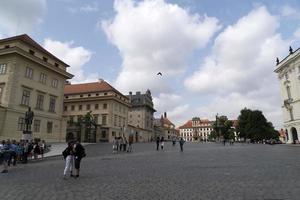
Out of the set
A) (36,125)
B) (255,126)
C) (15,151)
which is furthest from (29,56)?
(255,126)

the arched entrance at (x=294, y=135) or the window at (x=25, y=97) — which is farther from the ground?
the window at (x=25, y=97)

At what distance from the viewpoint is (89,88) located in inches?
2992

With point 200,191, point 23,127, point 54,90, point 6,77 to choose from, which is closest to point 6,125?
point 23,127

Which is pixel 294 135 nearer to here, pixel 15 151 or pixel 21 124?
pixel 21 124

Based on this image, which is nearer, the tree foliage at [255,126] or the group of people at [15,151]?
the group of people at [15,151]

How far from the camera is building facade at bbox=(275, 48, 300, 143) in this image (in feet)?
192

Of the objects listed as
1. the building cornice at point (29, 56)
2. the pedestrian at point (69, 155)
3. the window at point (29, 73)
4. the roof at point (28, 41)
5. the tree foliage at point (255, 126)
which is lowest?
the pedestrian at point (69, 155)

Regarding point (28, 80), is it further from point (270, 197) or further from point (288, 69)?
point (288, 69)

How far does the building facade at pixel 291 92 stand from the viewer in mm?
58469

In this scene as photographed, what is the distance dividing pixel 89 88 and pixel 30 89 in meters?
34.4

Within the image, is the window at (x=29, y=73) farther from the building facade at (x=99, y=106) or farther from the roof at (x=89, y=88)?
the roof at (x=89, y=88)

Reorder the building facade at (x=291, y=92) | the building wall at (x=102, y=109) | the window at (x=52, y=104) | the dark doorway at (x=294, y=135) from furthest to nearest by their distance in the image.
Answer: the building wall at (x=102, y=109) → the dark doorway at (x=294, y=135) → the building facade at (x=291, y=92) → the window at (x=52, y=104)

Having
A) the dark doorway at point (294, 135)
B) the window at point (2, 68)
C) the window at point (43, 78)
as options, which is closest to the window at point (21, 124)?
the window at point (2, 68)

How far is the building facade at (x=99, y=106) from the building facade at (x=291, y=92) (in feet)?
145
